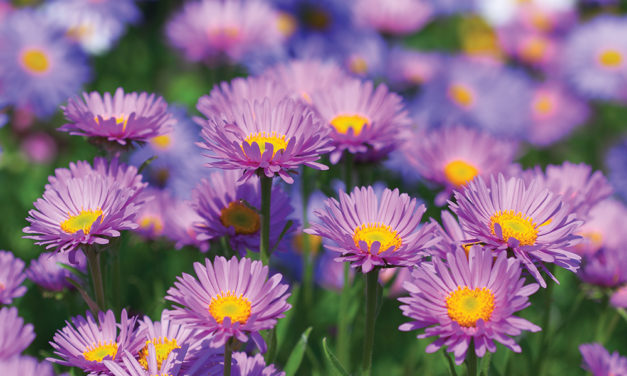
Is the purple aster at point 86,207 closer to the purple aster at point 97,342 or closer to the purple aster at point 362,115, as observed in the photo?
the purple aster at point 97,342

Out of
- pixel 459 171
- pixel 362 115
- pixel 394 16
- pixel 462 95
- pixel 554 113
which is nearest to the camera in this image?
pixel 362 115

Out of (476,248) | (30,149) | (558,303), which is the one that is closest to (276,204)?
(476,248)

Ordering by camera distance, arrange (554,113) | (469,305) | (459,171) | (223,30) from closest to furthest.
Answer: (469,305)
(459,171)
(223,30)
(554,113)

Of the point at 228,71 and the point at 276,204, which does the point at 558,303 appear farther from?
the point at 228,71

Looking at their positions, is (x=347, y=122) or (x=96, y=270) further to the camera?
(x=347, y=122)

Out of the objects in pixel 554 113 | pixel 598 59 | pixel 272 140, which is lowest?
pixel 272 140

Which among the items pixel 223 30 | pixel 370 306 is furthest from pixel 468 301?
pixel 223 30

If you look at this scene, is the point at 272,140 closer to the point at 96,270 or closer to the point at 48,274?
the point at 96,270
